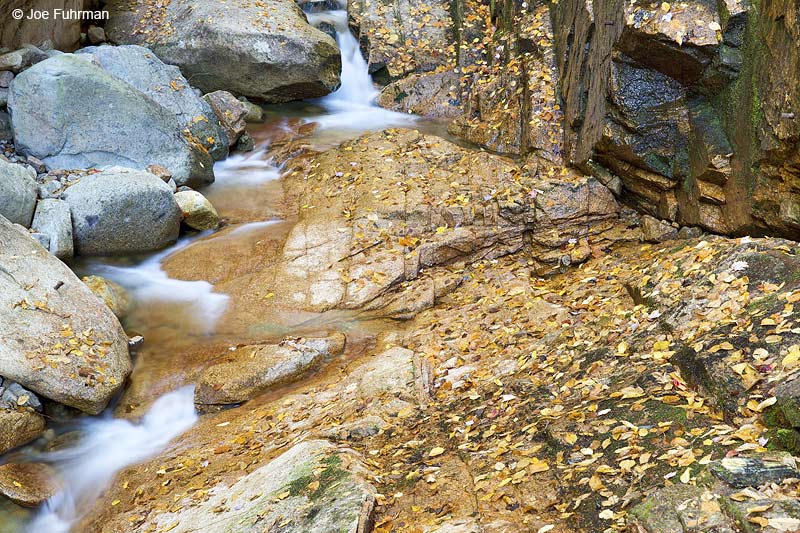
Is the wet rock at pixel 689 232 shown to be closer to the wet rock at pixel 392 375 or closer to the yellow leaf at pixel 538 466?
the wet rock at pixel 392 375

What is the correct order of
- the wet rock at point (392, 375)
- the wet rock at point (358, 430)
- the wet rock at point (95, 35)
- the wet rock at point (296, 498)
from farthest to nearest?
the wet rock at point (95, 35)
the wet rock at point (392, 375)
the wet rock at point (358, 430)
the wet rock at point (296, 498)

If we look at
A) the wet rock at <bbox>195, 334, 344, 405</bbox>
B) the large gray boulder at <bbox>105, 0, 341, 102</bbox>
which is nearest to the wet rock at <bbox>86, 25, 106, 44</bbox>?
the large gray boulder at <bbox>105, 0, 341, 102</bbox>

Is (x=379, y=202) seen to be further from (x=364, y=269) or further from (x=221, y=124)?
(x=221, y=124)

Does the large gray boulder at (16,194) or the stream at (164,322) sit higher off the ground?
the large gray boulder at (16,194)

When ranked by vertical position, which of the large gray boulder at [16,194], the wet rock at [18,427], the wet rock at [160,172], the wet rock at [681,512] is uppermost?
the wet rock at [681,512]

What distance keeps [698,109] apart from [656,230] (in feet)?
4.96

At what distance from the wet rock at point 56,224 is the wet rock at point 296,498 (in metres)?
5.01

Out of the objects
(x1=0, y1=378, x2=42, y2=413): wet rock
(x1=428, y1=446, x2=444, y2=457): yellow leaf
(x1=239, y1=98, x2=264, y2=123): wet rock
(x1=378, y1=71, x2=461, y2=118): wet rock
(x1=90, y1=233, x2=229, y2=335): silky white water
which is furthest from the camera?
(x1=239, y1=98, x2=264, y2=123): wet rock

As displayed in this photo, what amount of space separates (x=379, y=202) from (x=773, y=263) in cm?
542

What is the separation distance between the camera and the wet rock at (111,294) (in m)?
8.64

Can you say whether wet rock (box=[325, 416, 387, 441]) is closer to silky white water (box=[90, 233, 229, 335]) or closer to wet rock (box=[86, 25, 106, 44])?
silky white water (box=[90, 233, 229, 335])

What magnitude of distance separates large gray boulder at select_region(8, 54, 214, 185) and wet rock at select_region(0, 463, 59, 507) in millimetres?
5667

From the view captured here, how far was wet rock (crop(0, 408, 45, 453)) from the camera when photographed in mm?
6820
